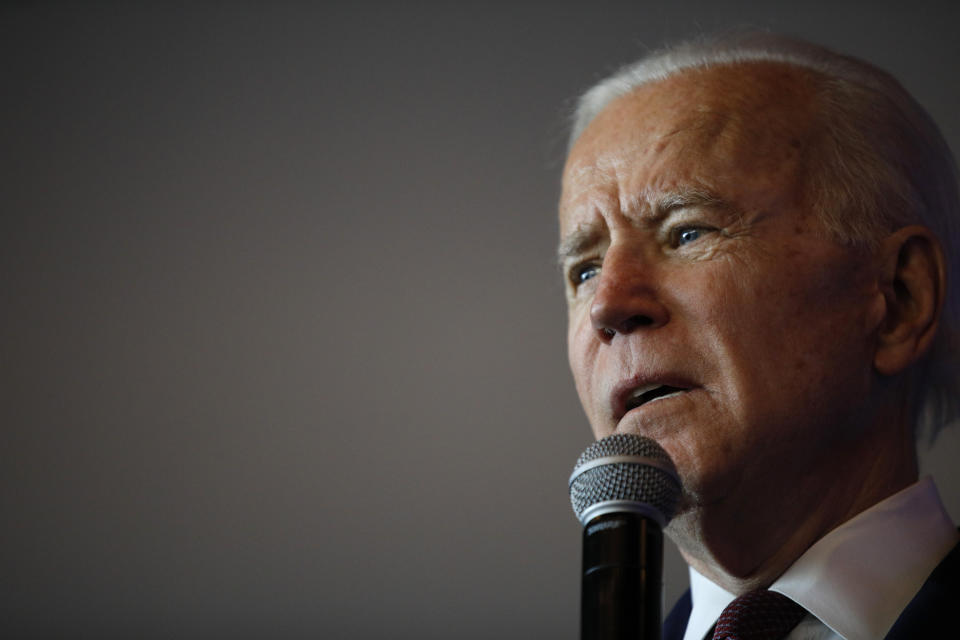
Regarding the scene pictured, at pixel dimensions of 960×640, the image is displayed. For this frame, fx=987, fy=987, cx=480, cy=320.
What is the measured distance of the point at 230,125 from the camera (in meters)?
2.66

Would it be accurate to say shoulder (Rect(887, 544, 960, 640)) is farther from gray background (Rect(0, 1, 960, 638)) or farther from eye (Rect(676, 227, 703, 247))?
gray background (Rect(0, 1, 960, 638))

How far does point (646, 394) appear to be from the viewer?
1.49 m

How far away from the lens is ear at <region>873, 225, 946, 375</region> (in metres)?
1.53

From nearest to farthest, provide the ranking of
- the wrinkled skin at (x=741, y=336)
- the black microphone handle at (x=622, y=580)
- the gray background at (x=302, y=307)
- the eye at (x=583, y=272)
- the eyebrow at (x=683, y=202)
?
the black microphone handle at (x=622, y=580) → the wrinkled skin at (x=741, y=336) → the eyebrow at (x=683, y=202) → the eye at (x=583, y=272) → the gray background at (x=302, y=307)

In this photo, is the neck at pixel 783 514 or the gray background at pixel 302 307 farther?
the gray background at pixel 302 307

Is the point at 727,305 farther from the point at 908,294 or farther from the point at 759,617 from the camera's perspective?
the point at 759,617

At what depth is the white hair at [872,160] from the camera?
157 centimetres

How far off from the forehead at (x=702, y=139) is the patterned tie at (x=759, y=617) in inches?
23.7

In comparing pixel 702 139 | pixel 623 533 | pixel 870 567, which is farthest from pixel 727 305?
pixel 623 533

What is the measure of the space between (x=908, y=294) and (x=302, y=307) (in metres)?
1.46

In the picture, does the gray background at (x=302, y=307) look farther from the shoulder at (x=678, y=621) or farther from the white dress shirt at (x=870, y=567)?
the white dress shirt at (x=870, y=567)

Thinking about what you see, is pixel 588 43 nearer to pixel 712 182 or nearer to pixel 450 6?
pixel 450 6

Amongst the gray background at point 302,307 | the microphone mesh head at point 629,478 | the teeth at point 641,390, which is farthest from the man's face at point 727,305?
the gray background at point 302,307

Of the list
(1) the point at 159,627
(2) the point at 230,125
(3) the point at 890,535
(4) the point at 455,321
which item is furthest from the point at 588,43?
(1) the point at 159,627
